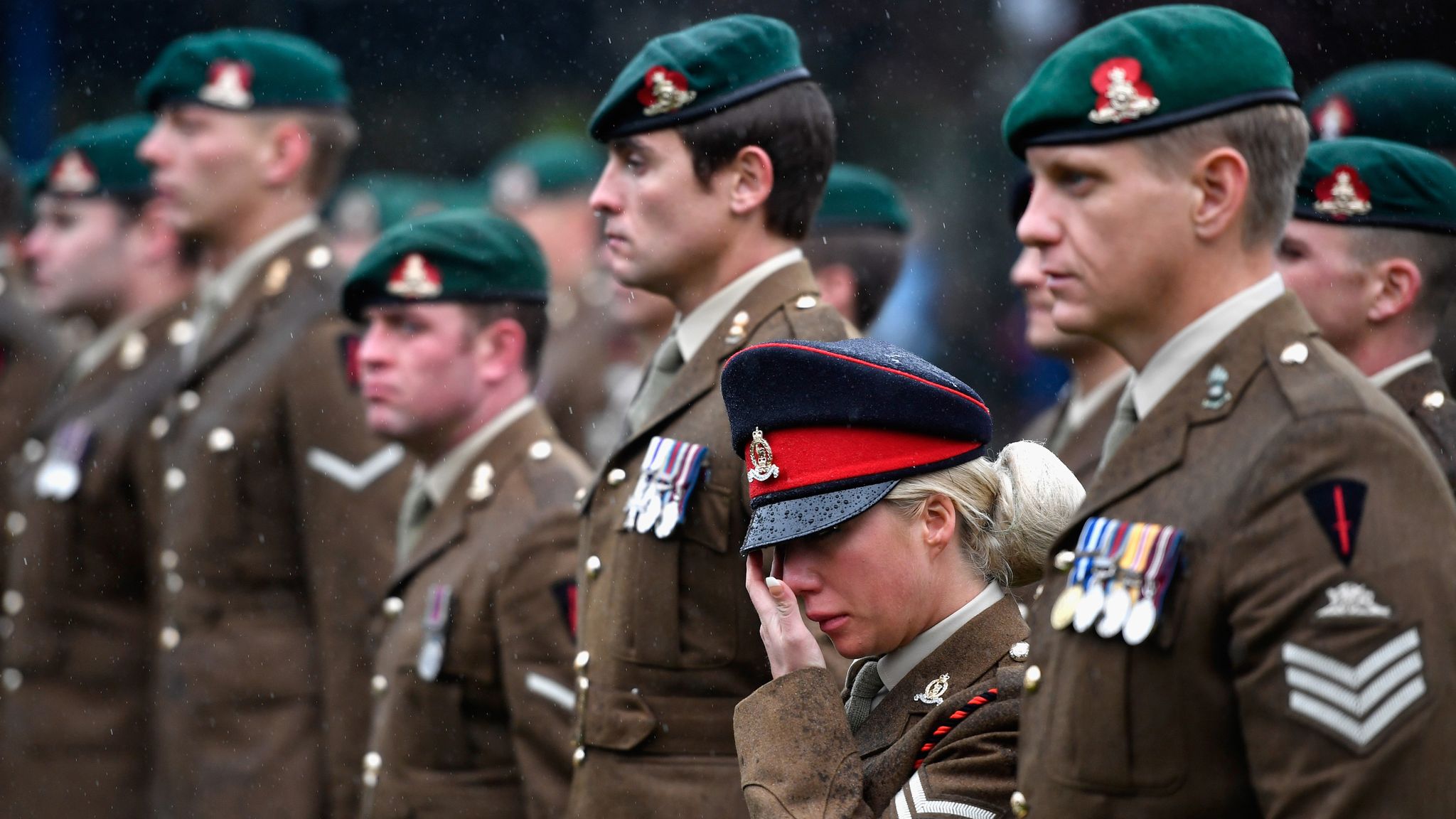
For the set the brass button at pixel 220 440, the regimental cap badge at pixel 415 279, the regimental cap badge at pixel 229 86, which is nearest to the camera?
the regimental cap badge at pixel 415 279

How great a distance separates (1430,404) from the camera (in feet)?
12.7

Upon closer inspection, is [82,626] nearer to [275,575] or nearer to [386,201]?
[275,575]

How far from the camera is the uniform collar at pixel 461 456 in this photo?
5.25 metres

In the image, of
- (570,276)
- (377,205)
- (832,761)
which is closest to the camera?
(832,761)

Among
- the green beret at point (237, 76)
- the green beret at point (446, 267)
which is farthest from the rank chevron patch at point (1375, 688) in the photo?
the green beret at point (237, 76)

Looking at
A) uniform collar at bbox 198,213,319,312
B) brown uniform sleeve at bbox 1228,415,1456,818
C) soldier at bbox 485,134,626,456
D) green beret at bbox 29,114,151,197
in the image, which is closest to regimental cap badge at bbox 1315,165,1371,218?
brown uniform sleeve at bbox 1228,415,1456,818

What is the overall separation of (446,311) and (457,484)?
58cm

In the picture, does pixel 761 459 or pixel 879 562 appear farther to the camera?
pixel 761 459

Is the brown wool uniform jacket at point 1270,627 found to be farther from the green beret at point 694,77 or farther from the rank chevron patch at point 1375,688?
the green beret at point 694,77

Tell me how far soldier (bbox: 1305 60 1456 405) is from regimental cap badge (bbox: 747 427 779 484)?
2.42 metres

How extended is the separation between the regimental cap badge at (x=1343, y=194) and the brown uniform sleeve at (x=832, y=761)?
5.20ft

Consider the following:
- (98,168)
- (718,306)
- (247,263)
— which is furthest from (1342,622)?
(98,168)

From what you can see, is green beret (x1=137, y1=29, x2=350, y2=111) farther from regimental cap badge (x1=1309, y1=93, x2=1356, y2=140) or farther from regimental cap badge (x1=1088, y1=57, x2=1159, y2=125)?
regimental cap badge (x1=1088, y1=57, x2=1159, y2=125)

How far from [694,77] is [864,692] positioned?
1.56m
